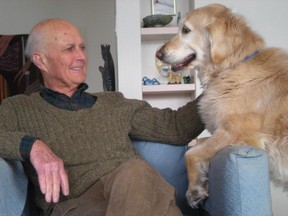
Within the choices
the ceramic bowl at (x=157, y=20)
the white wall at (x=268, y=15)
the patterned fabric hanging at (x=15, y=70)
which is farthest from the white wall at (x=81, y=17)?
the white wall at (x=268, y=15)

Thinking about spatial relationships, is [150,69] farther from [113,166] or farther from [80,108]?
[113,166]

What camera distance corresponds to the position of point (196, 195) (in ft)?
4.66

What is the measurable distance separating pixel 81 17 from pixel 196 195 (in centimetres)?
334

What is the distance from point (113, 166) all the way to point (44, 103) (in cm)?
41

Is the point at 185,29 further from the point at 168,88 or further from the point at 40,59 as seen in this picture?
the point at 168,88

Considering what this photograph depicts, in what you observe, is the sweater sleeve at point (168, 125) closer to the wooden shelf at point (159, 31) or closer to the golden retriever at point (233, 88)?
the golden retriever at point (233, 88)

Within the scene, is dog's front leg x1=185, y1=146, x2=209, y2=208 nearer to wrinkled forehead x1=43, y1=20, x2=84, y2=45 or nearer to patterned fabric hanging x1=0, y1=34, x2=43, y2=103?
wrinkled forehead x1=43, y1=20, x2=84, y2=45

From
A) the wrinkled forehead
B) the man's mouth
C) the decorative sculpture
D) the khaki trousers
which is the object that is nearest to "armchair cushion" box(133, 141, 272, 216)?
the khaki trousers

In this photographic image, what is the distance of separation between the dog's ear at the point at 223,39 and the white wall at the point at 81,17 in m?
2.63

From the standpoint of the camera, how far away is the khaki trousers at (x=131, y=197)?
1.06m

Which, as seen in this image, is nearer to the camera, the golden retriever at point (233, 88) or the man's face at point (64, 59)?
the golden retriever at point (233, 88)

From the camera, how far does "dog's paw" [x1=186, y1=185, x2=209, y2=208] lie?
1408 mm

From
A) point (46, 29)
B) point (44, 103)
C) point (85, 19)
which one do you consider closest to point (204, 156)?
point (44, 103)

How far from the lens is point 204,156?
4.77 ft
